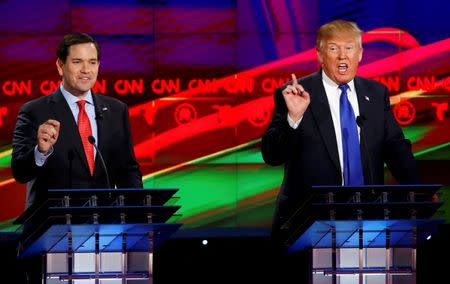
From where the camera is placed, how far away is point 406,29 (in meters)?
8.74

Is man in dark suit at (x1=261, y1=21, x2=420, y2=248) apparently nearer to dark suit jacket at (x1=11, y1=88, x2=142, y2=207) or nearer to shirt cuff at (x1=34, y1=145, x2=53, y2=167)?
dark suit jacket at (x1=11, y1=88, x2=142, y2=207)

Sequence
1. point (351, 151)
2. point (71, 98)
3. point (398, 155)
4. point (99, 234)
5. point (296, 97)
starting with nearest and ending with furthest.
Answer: point (99, 234), point (296, 97), point (351, 151), point (398, 155), point (71, 98)

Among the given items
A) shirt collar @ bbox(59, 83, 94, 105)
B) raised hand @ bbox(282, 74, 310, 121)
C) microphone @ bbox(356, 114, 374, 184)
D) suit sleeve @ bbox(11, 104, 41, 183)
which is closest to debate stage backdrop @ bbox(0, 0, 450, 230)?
shirt collar @ bbox(59, 83, 94, 105)

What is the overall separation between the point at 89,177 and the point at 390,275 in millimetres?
1469

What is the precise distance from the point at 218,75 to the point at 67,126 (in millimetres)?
3708

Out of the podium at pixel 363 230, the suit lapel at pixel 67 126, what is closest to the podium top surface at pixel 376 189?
the podium at pixel 363 230

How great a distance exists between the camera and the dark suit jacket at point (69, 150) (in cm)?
506

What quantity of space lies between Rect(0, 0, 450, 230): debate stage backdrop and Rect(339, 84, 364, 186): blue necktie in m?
3.70

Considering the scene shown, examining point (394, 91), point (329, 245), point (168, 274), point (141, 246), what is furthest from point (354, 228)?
point (394, 91)

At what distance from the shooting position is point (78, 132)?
5113 mm

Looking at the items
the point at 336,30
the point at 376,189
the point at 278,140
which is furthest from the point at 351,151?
the point at 376,189

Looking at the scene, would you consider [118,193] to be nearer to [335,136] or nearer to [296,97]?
[296,97]

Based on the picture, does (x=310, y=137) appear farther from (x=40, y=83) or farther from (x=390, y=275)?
(x=40, y=83)

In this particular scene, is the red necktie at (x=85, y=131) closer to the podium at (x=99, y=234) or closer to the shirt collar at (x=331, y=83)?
the podium at (x=99, y=234)
